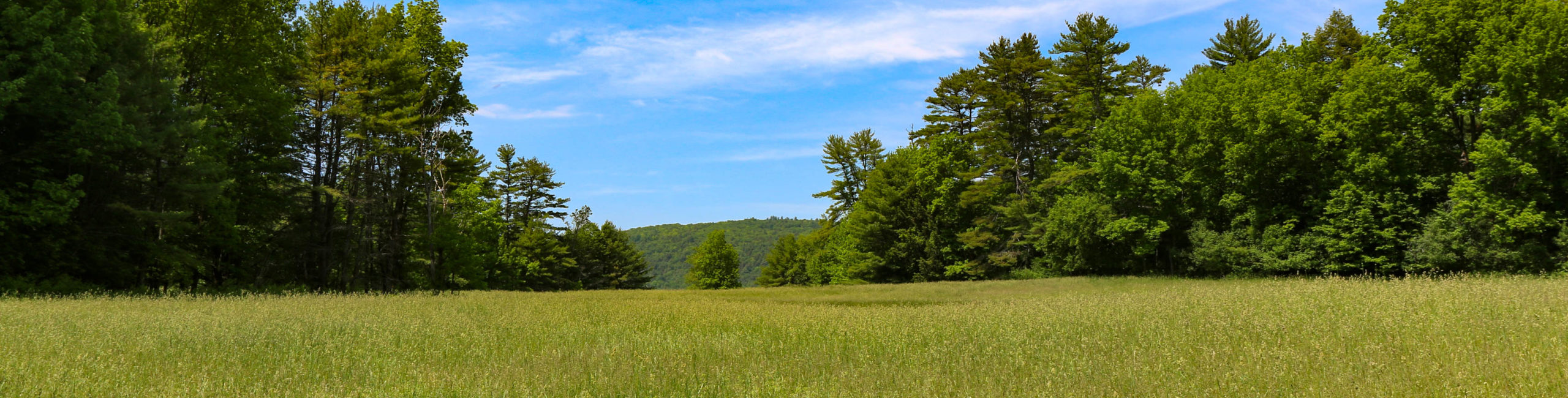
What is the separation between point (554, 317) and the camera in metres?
12.7

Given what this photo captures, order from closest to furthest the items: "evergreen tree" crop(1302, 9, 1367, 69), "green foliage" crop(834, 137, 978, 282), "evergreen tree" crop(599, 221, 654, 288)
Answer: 1. "evergreen tree" crop(1302, 9, 1367, 69)
2. "green foliage" crop(834, 137, 978, 282)
3. "evergreen tree" crop(599, 221, 654, 288)

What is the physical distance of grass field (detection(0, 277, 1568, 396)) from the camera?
18.9 feet

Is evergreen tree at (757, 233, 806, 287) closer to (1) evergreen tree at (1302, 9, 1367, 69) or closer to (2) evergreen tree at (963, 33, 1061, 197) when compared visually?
(2) evergreen tree at (963, 33, 1061, 197)

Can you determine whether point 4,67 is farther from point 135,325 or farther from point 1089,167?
point 1089,167

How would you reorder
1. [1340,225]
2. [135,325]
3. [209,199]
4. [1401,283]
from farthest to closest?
1. [1340,225]
2. [209,199]
3. [1401,283]
4. [135,325]

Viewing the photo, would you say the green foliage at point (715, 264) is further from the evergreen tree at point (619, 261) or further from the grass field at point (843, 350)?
the grass field at point (843, 350)

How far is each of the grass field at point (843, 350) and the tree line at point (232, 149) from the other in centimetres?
897

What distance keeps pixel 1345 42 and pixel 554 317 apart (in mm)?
47106

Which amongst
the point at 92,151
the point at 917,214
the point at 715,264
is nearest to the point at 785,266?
the point at 715,264

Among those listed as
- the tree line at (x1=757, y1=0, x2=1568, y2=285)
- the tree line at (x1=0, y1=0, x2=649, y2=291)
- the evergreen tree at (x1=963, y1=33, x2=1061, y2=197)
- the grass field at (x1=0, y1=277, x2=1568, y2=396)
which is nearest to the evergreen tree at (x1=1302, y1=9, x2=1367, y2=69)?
the tree line at (x1=757, y1=0, x2=1568, y2=285)

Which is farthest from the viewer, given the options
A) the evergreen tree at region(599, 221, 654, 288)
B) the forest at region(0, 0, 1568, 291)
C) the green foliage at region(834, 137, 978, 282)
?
the evergreen tree at region(599, 221, 654, 288)

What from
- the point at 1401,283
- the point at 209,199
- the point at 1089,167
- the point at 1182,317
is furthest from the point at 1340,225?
the point at 209,199

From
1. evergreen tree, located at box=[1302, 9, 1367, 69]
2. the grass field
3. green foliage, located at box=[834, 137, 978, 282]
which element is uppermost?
evergreen tree, located at box=[1302, 9, 1367, 69]

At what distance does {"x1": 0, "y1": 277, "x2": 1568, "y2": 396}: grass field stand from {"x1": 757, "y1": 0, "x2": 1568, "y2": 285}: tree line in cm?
1645
